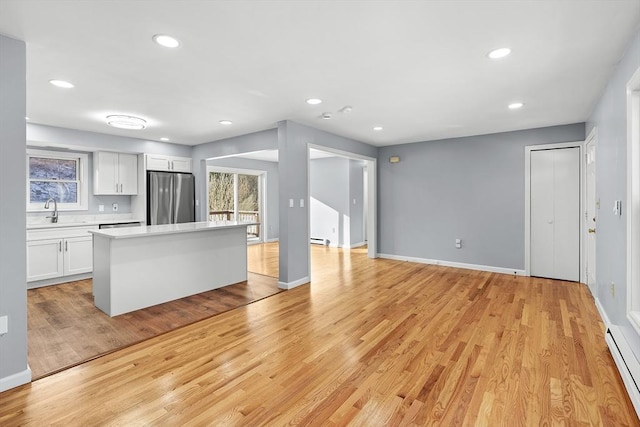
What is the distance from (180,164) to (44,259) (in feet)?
8.83

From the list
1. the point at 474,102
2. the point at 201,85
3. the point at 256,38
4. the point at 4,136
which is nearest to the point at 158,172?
the point at 201,85

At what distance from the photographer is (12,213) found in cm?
215

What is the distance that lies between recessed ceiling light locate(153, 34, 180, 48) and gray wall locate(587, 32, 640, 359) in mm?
3193

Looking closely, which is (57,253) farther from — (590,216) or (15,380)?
(590,216)

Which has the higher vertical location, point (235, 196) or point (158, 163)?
point (158, 163)

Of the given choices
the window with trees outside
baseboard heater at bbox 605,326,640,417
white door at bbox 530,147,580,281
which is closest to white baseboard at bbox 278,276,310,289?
baseboard heater at bbox 605,326,640,417

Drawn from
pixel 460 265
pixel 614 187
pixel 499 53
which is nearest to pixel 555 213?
pixel 460 265

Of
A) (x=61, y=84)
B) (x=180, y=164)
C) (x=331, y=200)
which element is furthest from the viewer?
(x=331, y=200)

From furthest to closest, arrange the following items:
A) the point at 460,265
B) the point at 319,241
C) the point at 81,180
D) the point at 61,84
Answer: the point at 319,241, the point at 460,265, the point at 81,180, the point at 61,84

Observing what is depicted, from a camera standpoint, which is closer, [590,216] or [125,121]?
[125,121]

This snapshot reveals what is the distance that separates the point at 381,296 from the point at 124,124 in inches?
161

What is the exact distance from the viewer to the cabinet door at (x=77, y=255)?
4.88 meters

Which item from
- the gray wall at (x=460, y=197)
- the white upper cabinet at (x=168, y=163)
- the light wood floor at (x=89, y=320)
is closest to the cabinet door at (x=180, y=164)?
the white upper cabinet at (x=168, y=163)

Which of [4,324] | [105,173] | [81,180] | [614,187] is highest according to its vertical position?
[105,173]
